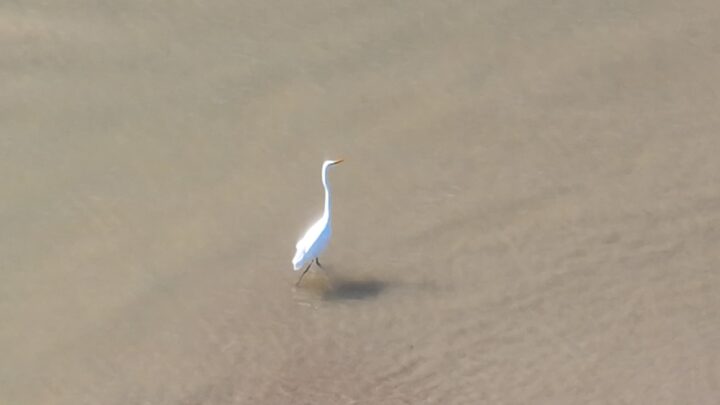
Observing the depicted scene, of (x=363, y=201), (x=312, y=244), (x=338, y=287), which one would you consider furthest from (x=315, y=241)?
(x=363, y=201)

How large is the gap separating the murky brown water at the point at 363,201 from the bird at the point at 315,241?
195 millimetres

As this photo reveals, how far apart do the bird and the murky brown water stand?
195mm

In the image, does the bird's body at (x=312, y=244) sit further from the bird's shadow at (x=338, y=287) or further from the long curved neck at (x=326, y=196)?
the bird's shadow at (x=338, y=287)

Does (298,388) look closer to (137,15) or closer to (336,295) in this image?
(336,295)

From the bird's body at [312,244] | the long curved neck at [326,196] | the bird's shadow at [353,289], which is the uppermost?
the long curved neck at [326,196]

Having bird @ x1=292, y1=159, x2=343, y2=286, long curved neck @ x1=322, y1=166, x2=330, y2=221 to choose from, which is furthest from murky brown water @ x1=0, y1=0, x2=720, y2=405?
long curved neck @ x1=322, y1=166, x2=330, y2=221

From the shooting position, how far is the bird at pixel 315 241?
6.59 metres

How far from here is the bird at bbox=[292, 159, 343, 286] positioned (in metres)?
6.59

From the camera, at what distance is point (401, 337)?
6508mm

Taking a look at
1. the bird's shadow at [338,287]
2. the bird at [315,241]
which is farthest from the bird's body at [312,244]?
the bird's shadow at [338,287]

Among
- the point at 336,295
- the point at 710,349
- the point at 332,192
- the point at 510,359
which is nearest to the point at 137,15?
the point at 332,192

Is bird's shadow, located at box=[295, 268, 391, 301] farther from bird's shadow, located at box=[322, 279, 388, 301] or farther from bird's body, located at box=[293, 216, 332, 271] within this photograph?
bird's body, located at box=[293, 216, 332, 271]

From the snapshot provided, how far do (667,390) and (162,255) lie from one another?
2641 millimetres

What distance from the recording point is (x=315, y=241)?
21.7 ft
